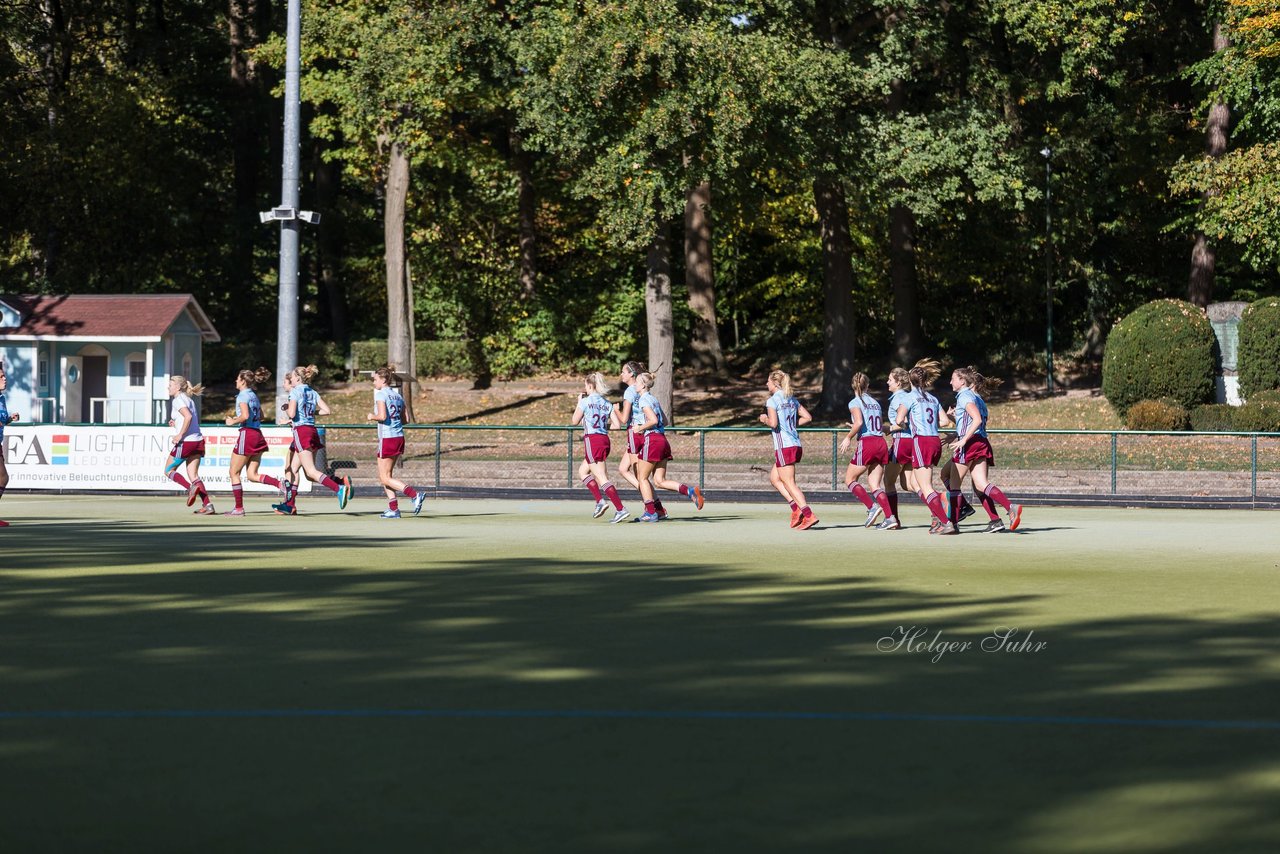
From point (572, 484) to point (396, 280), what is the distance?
14.9 metres

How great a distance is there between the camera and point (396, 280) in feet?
154

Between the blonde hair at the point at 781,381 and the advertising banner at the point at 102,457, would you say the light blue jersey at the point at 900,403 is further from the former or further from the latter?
the advertising banner at the point at 102,457

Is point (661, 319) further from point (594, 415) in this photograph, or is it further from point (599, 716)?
point (599, 716)

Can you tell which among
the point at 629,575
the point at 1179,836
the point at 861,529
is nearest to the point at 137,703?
the point at 1179,836

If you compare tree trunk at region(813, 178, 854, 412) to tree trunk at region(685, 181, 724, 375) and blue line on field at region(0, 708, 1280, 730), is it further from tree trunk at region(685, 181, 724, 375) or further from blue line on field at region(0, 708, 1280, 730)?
blue line on field at region(0, 708, 1280, 730)

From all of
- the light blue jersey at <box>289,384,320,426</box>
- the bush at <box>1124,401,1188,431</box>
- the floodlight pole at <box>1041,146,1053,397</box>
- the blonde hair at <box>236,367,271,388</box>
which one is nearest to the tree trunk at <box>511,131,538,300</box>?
the floodlight pole at <box>1041,146,1053,397</box>

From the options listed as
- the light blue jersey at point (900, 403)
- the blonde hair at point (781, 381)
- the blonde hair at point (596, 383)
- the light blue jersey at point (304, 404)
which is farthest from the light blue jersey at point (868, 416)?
the light blue jersey at point (304, 404)

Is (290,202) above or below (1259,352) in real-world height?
above

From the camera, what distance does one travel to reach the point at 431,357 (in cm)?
5466

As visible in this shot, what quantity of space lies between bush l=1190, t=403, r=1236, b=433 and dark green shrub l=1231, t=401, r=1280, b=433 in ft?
0.35

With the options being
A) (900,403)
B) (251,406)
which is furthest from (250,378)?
(900,403)

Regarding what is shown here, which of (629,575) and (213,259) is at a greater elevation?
(213,259)

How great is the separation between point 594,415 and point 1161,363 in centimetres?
2170

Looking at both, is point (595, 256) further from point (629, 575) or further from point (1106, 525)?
point (629, 575)
